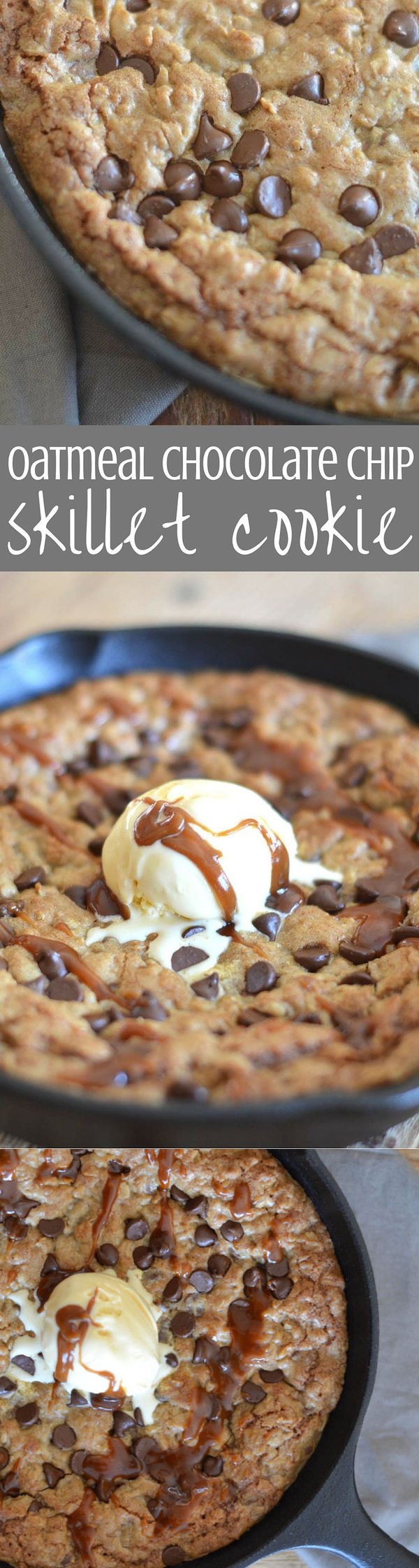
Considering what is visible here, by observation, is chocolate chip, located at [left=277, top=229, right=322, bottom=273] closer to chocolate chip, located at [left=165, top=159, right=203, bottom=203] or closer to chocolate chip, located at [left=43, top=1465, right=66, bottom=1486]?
chocolate chip, located at [left=165, top=159, right=203, bottom=203]

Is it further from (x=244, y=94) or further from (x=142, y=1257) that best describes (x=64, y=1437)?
(x=244, y=94)

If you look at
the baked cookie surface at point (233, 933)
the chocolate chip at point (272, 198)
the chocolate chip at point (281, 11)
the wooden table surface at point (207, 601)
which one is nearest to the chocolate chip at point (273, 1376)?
the baked cookie surface at point (233, 933)

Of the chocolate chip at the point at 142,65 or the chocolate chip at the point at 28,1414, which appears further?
the chocolate chip at the point at 28,1414

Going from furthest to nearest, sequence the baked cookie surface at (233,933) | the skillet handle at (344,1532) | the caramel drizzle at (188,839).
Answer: the skillet handle at (344,1532)
the caramel drizzle at (188,839)
the baked cookie surface at (233,933)

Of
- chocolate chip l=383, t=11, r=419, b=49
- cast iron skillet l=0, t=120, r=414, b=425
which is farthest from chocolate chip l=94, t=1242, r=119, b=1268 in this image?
chocolate chip l=383, t=11, r=419, b=49

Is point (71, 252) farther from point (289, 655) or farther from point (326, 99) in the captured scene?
point (289, 655)

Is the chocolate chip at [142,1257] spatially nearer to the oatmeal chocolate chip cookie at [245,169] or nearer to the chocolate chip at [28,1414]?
the chocolate chip at [28,1414]

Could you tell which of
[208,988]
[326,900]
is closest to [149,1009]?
[208,988]
